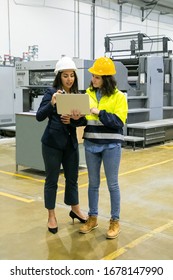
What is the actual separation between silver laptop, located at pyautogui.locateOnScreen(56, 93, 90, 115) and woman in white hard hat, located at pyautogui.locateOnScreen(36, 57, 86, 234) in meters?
0.07

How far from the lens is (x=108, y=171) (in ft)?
9.79

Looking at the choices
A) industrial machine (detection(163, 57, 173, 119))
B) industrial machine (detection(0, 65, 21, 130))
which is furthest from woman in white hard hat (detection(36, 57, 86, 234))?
industrial machine (detection(0, 65, 21, 130))

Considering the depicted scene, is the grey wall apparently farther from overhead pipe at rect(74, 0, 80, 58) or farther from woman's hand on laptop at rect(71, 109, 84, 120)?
woman's hand on laptop at rect(71, 109, 84, 120)

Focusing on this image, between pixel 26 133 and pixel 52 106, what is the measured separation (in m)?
2.44

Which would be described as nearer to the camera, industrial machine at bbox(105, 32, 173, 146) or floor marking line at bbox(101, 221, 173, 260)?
floor marking line at bbox(101, 221, 173, 260)

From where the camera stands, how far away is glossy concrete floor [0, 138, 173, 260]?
2.85m

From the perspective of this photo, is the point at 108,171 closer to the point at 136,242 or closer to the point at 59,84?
the point at 136,242

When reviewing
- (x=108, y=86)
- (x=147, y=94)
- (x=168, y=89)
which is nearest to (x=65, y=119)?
(x=108, y=86)

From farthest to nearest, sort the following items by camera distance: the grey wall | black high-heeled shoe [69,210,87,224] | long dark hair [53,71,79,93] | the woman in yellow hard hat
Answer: the grey wall, black high-heeled shoe [69,210,87,224], long dark hair [53,71,79,93], the woman in yellow hard hat

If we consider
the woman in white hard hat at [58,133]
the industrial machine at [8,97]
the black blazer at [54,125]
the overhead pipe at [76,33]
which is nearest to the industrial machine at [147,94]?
the industrial machine at [8,97]

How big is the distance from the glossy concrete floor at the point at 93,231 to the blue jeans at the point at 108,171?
11.8 inches

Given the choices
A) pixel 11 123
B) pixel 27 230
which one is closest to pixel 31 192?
pixel 27 230

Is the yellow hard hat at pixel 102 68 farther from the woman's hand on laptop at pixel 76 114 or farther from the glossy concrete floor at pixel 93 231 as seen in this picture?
the glossy concrete floor at pixel 93 231

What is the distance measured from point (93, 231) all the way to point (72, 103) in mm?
1202
